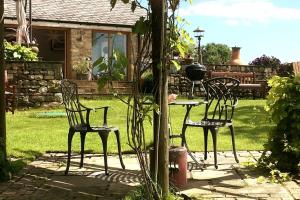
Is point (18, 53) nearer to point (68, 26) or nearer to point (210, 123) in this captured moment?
point (68, 26)

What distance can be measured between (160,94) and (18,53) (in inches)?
406

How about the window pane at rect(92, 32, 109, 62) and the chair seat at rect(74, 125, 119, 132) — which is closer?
the chair seat at rect(74, 125, 119, 132)

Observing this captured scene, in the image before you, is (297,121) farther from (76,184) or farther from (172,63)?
(76,184)

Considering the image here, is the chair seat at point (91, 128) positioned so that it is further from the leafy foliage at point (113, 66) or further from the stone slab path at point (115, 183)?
the leafy foliage at point (113, 66)

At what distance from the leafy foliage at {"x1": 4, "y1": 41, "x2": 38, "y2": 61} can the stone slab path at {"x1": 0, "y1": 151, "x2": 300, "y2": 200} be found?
777cm

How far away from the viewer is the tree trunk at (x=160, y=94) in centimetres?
357

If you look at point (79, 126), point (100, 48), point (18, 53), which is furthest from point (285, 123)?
point (100, 48)

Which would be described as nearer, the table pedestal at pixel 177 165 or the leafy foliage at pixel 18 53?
the table pedestal at pixel 177 165

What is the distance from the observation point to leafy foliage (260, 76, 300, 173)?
489cm

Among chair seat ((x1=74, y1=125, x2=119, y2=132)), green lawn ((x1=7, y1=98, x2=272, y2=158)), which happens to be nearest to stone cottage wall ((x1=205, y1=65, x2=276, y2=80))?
green lawn ((x1=7, y1=98, x2=272, y2=158))

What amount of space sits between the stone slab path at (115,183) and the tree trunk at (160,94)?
0.53 metres

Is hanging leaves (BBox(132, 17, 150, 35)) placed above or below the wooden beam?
below

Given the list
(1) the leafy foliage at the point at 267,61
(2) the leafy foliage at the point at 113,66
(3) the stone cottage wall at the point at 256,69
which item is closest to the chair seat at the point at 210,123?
(2) the leafy foliage at the point at 113,66

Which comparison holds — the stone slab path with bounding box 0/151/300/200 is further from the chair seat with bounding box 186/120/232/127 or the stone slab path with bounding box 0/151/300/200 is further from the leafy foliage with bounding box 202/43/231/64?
the leafy foliage with bounding box 202/43/231/64
